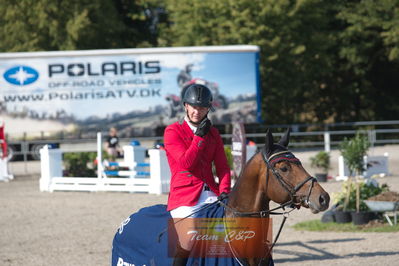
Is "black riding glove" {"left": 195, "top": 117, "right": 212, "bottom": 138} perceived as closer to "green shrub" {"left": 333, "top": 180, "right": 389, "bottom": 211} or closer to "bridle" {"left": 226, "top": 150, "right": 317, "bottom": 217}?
"bridle" {"left": 226, "top": 150, "right": 317, "bottom": 217}

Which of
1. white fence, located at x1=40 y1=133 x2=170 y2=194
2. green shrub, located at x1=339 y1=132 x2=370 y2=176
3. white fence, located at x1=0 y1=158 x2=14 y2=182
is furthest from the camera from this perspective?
white fence, located at x1=0 y1=158 x2=14 y2=182

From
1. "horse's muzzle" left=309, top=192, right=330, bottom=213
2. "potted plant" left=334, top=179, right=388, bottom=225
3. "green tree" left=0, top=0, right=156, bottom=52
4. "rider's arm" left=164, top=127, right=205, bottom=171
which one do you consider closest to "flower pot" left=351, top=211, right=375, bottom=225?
"potted plant" left=334, top=179, right=388, bottom=225

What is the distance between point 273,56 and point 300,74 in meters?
2.74

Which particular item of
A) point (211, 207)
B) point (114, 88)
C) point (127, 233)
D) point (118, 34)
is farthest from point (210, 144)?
point (118, 34)

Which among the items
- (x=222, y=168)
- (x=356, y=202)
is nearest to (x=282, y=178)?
(x=222, y=168)

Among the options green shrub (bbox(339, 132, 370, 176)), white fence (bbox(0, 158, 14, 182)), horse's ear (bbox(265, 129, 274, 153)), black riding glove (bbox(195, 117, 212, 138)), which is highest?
black riding glove (bbox(195, 117, 212, 138))

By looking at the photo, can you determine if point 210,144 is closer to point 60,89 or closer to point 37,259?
point 37,259

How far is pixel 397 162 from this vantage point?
2530 cm

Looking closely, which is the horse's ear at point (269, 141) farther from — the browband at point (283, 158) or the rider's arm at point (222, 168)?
the rider's arm at point (222, 168)

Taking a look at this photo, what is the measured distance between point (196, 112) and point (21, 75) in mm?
22837

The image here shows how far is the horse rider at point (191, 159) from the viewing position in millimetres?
5715

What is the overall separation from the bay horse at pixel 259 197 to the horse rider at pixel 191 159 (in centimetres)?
12

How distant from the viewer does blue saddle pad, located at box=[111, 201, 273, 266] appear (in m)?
5.83

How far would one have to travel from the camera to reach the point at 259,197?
5672 mm
